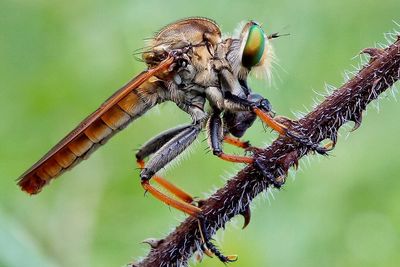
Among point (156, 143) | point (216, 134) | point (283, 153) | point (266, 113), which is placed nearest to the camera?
point (283, 153)

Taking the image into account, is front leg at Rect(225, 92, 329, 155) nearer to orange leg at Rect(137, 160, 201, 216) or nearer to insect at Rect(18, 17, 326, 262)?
insect at Rect(18, 17, 326, 262)

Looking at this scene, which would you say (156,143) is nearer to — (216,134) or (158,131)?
(216,134)

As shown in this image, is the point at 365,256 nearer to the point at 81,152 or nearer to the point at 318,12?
the point at 81,152

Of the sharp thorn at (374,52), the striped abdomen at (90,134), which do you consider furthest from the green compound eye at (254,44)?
the sharp thorn at (374,52)

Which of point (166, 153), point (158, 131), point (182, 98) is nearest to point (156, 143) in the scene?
point (166, 153)

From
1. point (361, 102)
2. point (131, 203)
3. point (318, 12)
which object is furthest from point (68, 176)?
point (361, 102)
